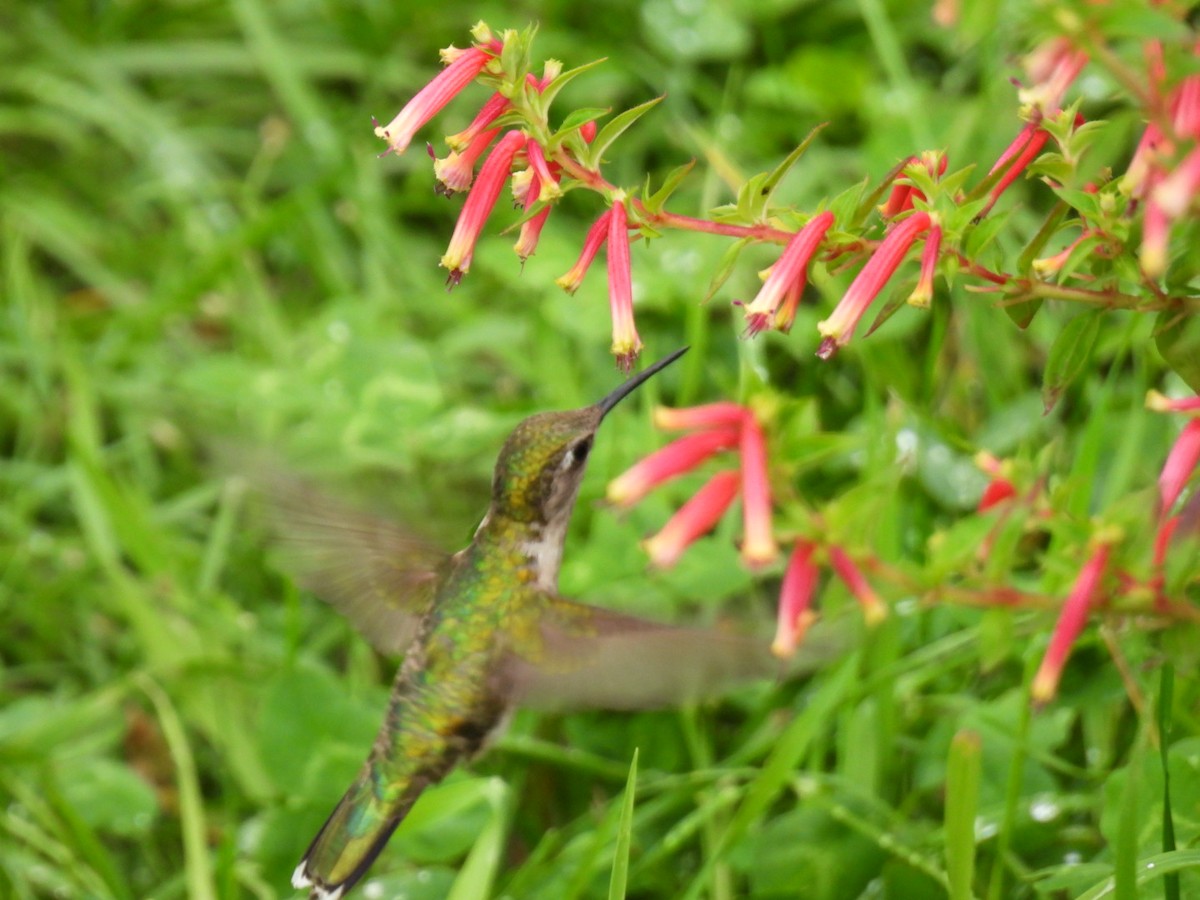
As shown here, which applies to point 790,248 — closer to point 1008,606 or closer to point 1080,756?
point 1008,606

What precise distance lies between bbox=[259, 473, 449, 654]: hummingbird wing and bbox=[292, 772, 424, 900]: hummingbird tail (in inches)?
9.4

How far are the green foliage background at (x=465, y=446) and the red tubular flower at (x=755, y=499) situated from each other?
0.14 feet

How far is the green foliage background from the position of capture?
221cm

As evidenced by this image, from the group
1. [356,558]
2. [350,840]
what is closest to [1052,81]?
[356,558]

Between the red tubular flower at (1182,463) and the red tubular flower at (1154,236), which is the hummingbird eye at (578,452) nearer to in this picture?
the red tubular flower at (1182,463)

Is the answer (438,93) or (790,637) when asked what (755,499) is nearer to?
(790,637)

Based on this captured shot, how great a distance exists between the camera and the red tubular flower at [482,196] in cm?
151

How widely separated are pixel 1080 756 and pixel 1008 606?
1.36 metres

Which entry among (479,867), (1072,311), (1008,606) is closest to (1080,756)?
(1072,311)

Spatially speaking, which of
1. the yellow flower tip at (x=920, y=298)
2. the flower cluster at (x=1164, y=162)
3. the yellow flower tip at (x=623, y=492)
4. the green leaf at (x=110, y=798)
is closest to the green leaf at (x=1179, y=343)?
the flower cluster at (x=1164, y=162)

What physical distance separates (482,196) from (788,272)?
357 mm

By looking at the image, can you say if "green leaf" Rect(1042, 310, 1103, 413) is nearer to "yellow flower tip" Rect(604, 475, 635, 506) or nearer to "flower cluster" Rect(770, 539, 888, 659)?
"flower cluster" Rect(770, 539, 888, 659)

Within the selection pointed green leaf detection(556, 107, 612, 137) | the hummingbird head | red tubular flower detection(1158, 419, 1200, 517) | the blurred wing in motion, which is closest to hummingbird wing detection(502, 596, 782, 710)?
the blurred wing in motion

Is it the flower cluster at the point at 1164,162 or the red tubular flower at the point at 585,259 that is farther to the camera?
the red tubular flower at the point at 585,259
